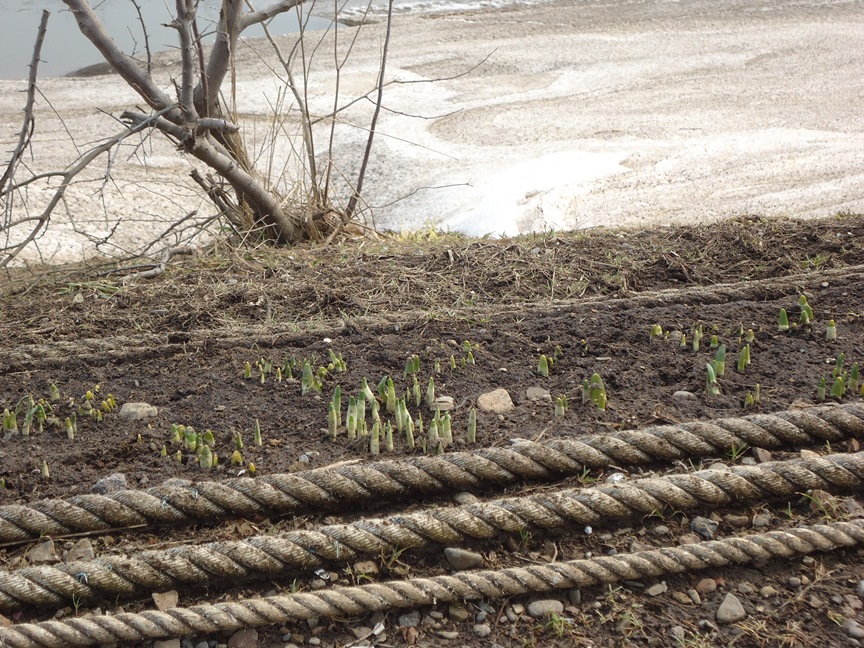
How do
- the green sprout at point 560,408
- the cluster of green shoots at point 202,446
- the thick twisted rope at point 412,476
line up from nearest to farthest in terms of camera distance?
the thick twisted rope at point 412,476 < the cluster of green shoots at point 202,446 < the green sprout at point 560,408

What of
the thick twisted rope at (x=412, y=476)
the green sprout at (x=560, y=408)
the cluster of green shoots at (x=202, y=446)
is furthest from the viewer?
the green sprout at (x=560, y=408)

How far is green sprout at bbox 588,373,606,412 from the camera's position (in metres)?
3.10

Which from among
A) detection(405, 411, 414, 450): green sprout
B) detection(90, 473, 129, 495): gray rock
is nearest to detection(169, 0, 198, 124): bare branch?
detection(90, 473, 129, 495): gray rock

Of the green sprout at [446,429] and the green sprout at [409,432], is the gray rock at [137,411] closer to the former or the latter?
the green sprout at [409,432]

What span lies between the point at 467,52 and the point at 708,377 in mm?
8405

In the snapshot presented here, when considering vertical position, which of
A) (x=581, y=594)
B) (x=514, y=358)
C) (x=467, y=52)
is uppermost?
(x=467, y=52)

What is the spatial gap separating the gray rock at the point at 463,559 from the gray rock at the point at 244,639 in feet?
1.93

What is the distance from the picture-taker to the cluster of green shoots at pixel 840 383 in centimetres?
302

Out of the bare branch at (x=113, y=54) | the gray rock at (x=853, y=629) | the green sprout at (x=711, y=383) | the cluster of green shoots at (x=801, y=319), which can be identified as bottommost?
the gray rock at (x=853, y=629)

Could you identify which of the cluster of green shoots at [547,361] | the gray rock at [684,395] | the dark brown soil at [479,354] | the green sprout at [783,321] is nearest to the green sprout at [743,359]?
the dark brown soil at [479,354]

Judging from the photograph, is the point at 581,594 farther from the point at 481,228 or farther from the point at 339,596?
the point at 481,228

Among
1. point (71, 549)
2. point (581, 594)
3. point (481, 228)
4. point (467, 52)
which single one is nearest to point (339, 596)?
point (581, 594)

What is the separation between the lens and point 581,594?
2375mm

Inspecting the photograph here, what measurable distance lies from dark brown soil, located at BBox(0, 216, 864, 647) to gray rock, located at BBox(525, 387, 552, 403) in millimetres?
27
